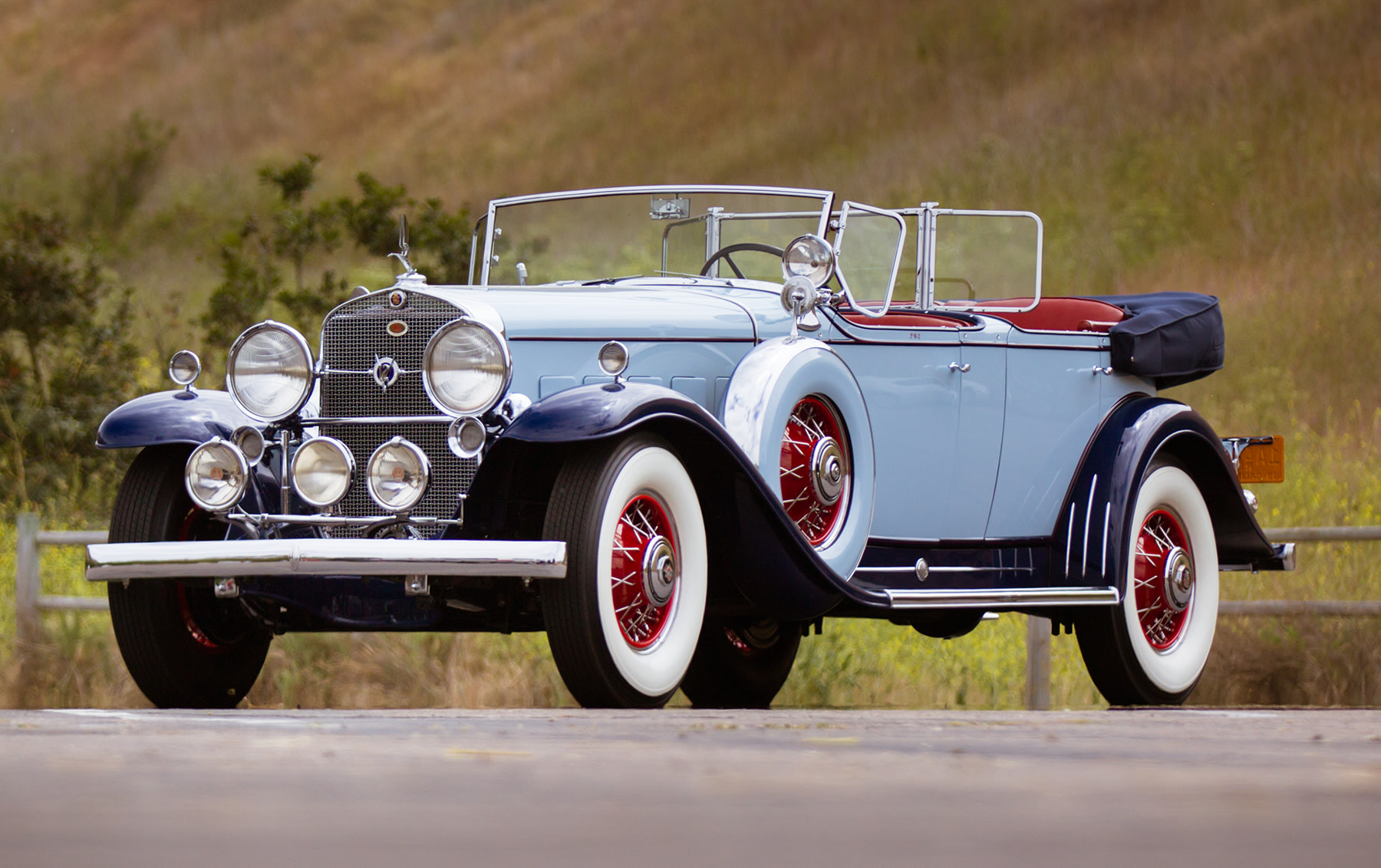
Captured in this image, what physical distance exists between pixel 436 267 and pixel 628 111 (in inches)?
759

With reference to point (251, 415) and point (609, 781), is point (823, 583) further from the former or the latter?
point (609, 781)

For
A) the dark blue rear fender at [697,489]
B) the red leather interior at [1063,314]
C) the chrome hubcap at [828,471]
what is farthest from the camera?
the red leather interior at [1063,314]

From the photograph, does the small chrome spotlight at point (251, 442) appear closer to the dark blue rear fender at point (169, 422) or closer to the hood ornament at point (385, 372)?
the dark blue rear fender at point (169, 422)

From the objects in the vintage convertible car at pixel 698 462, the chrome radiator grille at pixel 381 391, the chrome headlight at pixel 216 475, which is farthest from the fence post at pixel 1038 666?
the chrome headlight at pixel 216 475

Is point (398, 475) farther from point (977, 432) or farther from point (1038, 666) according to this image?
point (1038, 666)

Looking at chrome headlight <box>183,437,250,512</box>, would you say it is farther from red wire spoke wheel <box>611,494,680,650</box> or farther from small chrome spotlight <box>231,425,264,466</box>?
red wire spoke wheel <box>611,494,680,650</box>

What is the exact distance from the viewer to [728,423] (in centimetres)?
612

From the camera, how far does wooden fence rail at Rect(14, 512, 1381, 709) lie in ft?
29.5

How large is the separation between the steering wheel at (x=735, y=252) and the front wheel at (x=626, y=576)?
1.96 meters

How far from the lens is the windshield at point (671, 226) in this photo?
7.56 m

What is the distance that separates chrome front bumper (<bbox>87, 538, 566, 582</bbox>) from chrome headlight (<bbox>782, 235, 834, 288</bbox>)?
6.00 feet

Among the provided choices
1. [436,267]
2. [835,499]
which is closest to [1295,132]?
[436,267]

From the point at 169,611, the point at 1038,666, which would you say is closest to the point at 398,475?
the point at 169,611

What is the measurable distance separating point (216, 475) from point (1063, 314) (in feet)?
11.8
